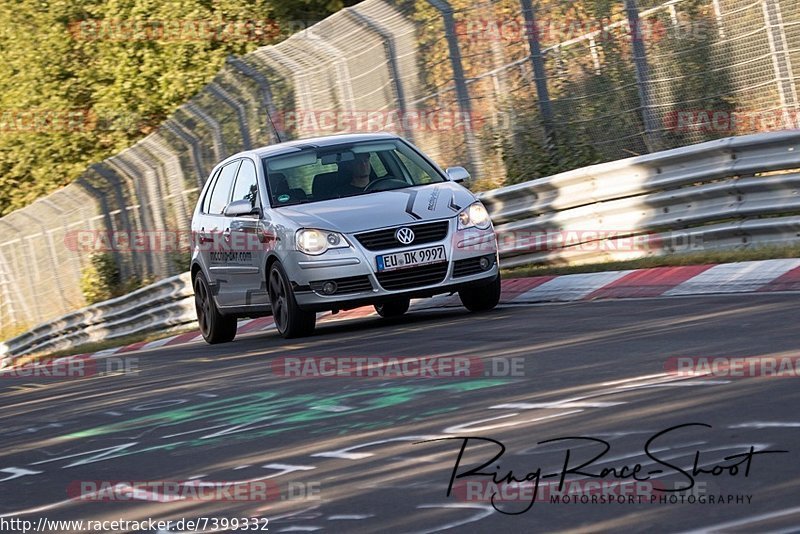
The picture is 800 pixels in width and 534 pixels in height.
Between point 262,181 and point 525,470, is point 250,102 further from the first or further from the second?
point 525,470

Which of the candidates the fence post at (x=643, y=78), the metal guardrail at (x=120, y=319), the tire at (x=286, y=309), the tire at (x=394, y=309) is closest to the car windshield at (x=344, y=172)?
the tire at (x=286, y=309)

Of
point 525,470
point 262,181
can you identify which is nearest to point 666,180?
point 262,181

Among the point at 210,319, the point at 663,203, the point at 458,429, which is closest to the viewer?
the point at 458,429

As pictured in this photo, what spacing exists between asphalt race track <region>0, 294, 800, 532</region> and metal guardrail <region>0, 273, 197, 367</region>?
11.1 meters

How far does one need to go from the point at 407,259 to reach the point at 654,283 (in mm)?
1929

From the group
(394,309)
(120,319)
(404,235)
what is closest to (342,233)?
(404,235)

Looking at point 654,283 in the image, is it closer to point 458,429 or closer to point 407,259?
point 407,259

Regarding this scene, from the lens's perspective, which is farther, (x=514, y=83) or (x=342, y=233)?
(x=514, y=83)

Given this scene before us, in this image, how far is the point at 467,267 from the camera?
38.7 ft

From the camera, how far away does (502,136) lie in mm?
16953

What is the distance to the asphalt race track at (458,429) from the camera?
5047mm

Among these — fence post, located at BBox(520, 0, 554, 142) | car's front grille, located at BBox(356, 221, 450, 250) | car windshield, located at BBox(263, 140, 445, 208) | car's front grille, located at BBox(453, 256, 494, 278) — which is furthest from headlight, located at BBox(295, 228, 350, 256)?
fence post, located at BBox(520, 0, 554, 142)

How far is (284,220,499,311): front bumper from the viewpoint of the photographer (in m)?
11.6

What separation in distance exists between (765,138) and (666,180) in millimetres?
1308
